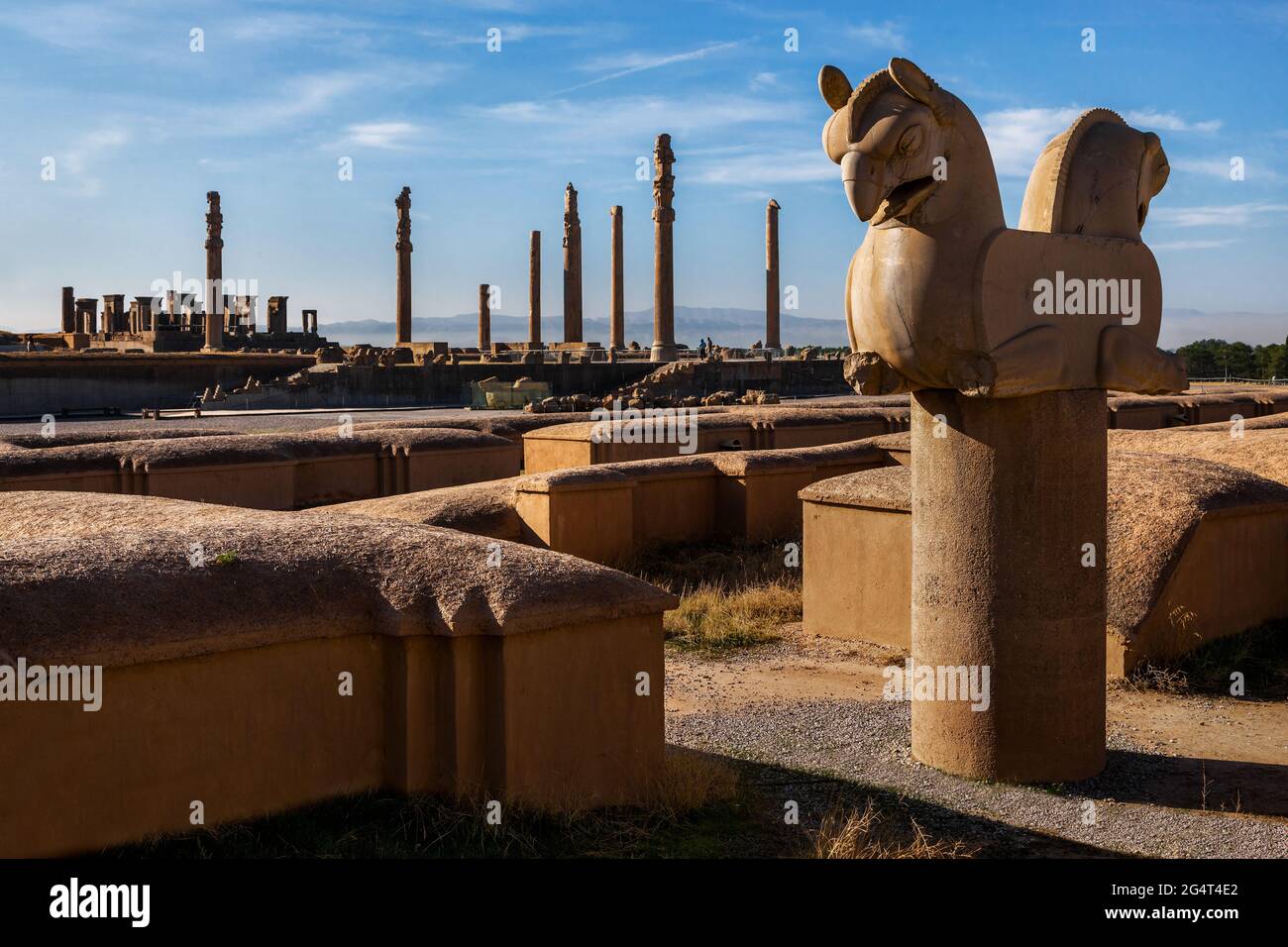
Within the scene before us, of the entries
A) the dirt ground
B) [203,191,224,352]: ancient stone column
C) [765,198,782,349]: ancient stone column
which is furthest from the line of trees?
the dirt ground

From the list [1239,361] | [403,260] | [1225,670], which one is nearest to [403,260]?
[403,260]

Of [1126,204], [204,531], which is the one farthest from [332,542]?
[1126,204]

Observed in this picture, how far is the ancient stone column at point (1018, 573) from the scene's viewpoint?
21.1 ft

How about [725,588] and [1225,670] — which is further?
[725,588]

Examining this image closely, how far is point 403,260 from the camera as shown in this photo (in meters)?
50.6

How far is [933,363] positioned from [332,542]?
293 cm

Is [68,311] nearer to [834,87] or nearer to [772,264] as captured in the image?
[772,264]

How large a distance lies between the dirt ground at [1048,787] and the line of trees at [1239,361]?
43962 millimetres

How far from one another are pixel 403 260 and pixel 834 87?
45938 millimetres

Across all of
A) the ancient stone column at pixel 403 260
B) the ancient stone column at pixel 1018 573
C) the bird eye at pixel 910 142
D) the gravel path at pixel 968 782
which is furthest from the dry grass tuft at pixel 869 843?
the ancient stone column at pixel 403 260

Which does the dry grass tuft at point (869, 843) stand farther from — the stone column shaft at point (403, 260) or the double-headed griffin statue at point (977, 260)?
the stone column shaft at point (403, 260)

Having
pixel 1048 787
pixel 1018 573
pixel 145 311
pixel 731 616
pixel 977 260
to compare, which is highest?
pixel 145 311
